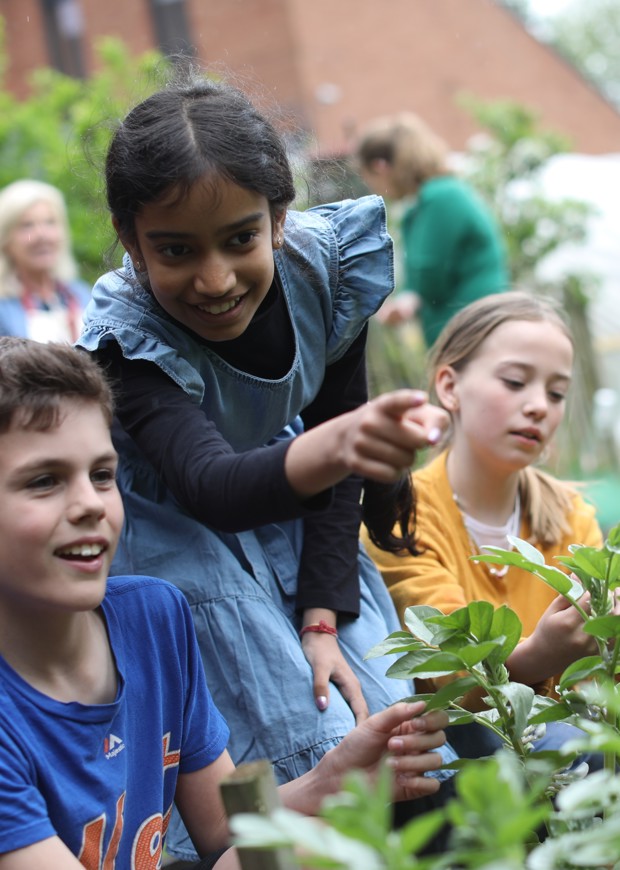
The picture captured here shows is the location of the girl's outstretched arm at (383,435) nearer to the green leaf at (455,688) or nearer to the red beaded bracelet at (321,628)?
the green leaf at (455,688)

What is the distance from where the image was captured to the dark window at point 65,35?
668 inches

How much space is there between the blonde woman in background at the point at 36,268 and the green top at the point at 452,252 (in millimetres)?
1360

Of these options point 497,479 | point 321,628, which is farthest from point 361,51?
point 321,628

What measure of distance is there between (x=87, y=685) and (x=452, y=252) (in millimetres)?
3256

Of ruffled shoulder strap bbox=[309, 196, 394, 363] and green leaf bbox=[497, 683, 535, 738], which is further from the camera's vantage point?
ruffled shoulder strap bbox=[309, 196, 394, 363]

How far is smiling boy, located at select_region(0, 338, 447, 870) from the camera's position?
4.79ft

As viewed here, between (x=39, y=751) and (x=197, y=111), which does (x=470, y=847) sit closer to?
(x=39, y=751)

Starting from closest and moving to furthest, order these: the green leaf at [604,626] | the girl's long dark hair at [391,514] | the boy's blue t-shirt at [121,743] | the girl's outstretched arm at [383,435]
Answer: the girl's outstretched arm at [383,435], the green leaf at [604,626], the boy's blue t-shirt at [121,743], the girl's long dark hair at [391,514]

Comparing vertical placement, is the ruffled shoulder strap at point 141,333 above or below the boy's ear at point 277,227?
below

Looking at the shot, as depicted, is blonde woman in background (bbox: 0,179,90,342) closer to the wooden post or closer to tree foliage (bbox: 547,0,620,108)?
the wooden post

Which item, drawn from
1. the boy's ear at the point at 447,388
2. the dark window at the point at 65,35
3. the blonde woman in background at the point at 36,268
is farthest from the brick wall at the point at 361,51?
the boy's ear at the point at 447,388

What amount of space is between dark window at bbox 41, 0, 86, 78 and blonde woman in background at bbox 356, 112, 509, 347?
43.9 feet

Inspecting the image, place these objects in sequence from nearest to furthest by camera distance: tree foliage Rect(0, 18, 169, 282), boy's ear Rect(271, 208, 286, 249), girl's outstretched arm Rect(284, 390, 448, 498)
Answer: girl's outstretched arm Rect(284, 390, 448, 498)
boy's ear Rect(271, 208, 286, 249)
tree foliage Rect(0, 18, 169, 282)

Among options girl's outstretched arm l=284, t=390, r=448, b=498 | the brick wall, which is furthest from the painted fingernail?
the brick wall
